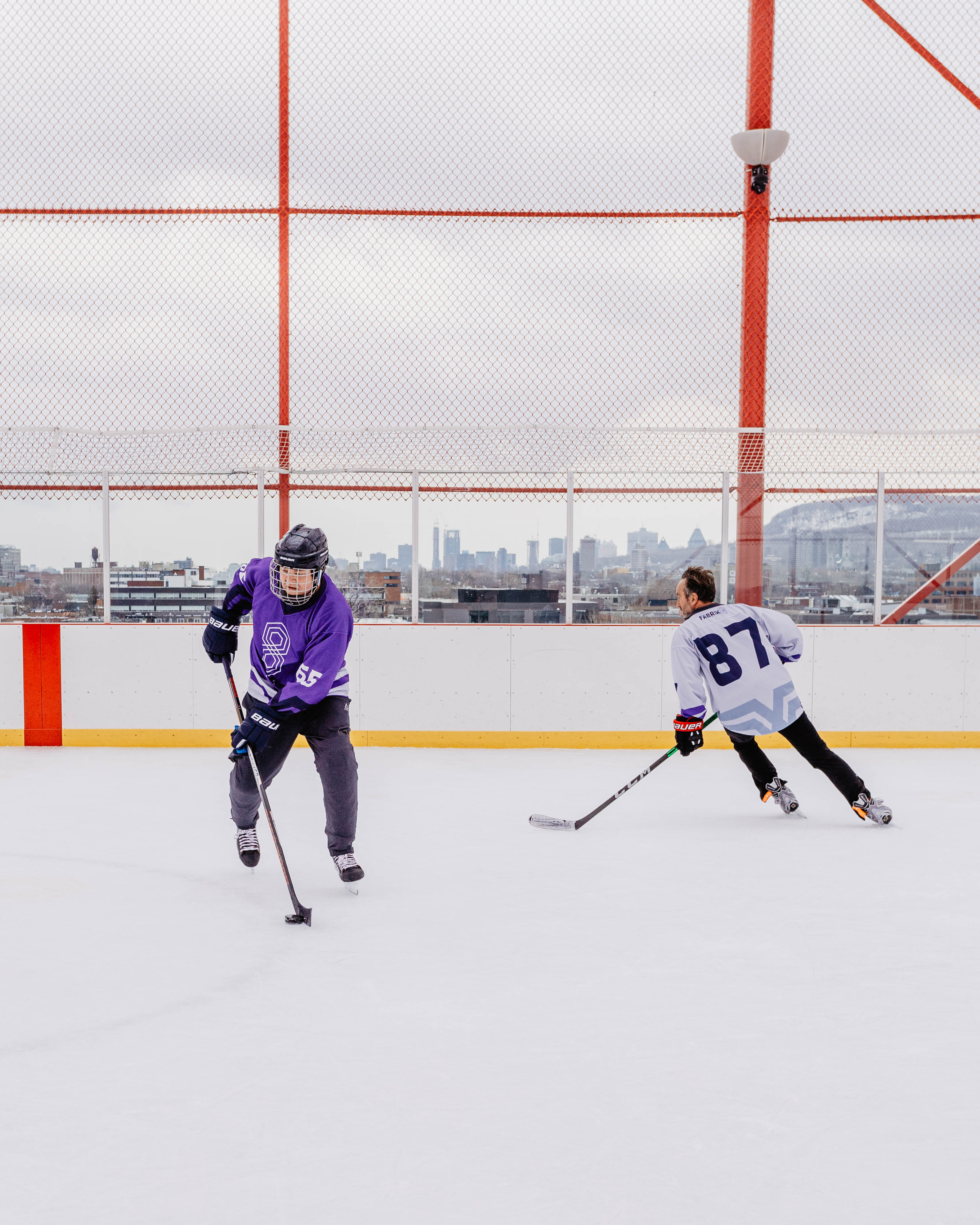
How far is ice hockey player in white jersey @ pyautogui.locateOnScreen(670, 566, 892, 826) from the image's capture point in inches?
156

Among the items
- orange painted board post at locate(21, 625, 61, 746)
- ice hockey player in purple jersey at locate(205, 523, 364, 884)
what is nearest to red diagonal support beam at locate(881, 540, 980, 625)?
ice hockey player in purple jersey at locate(205, 523, 364, 884)

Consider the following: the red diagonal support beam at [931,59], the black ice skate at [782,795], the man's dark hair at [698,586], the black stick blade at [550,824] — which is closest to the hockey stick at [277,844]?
the black stick blade at [550,824]

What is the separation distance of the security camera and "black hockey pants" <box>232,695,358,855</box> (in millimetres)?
4571

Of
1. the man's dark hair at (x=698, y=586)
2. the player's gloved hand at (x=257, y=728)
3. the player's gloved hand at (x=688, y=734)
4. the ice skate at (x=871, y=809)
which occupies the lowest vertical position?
the ice skate at (x=871, y=809)

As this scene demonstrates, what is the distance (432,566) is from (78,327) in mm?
2362

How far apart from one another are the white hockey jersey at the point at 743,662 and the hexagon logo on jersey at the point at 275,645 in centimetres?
153

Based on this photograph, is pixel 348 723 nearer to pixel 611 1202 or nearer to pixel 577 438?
pixel 611 1202

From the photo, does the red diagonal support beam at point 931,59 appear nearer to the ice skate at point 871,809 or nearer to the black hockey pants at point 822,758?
the black hockey pants at point 822,758

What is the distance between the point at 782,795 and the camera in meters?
4.27

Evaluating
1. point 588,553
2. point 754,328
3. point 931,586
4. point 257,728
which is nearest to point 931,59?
point 754,328

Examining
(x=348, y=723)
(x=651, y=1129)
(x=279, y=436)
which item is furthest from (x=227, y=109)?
(x=651, y=1129)

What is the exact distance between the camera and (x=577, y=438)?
562 centimetres

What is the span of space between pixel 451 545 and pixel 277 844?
9.21 feet

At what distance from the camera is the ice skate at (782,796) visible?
4.25m
